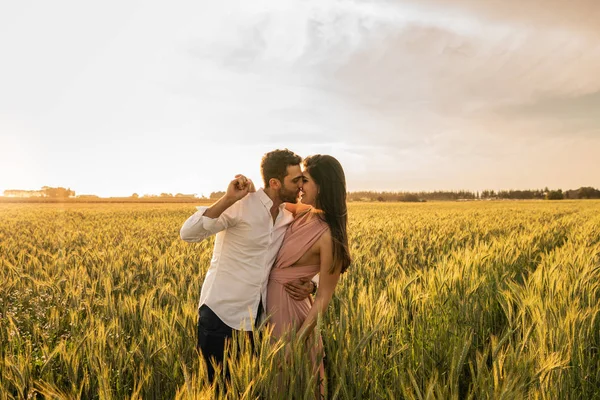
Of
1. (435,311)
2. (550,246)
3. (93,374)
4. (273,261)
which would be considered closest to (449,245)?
(550,246)

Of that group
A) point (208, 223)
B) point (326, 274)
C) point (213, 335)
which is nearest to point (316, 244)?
point (326, 274)

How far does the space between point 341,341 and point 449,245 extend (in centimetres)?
777

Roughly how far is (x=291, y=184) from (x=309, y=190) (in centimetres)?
12

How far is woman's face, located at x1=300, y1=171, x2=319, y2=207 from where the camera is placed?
8.07 feet

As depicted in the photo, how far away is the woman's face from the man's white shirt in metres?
0.22

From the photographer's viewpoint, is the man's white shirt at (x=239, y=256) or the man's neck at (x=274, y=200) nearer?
the man's white shirt at (x=239, y=256)

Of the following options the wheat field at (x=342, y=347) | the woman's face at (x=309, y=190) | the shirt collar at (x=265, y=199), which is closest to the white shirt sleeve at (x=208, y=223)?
the shirt collar at (x=265, y=199)

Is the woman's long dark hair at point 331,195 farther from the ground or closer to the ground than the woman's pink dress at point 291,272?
farther from the ground

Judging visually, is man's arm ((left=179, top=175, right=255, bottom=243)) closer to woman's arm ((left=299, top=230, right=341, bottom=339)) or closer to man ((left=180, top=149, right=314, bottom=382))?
man ((left=180, top=149, right=314, bottom=382))

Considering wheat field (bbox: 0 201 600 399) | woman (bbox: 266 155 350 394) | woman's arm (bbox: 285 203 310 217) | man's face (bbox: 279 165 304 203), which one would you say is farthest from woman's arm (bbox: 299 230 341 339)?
woman's arm (bbox: 285 203 310 217)

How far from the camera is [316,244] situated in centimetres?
243

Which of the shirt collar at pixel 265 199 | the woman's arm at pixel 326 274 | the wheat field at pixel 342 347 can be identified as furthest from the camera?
the shirt collar at pixel 265 199

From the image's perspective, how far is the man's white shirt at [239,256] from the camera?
7.98ft

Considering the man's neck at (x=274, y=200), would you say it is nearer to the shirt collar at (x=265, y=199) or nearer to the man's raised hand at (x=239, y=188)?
the shirt collar at (x=265, y=199)
